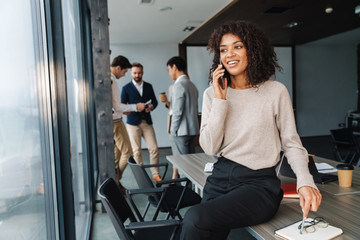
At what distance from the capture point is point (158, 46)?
8.21 m

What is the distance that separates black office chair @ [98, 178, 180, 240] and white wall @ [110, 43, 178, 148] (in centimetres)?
632

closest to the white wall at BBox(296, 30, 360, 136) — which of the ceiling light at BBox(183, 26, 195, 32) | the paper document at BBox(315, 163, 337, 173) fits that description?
the ceiling light at BBox(183, 26, 195, 32)

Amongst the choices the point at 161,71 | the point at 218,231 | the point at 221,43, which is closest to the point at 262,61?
the point at 221,43

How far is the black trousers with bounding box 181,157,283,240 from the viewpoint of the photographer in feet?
3.85

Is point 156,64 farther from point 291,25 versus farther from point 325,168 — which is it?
point 325,168

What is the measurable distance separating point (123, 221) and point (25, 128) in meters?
0.81

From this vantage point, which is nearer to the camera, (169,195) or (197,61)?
(169,195)

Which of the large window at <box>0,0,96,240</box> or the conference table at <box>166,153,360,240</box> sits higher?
the large window at <box>0,0,96,240</box>

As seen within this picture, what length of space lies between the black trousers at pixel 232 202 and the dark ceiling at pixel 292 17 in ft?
13.5

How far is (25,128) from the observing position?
1084 mm

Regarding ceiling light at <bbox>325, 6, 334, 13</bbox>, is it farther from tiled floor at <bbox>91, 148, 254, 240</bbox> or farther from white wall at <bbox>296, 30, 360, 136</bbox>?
tiled floor at <bbox>91, 148, 254, 240</bbox>

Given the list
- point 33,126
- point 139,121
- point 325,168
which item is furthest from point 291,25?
point 33,126

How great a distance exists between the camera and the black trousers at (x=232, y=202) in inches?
46.3

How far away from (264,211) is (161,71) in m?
7.28
